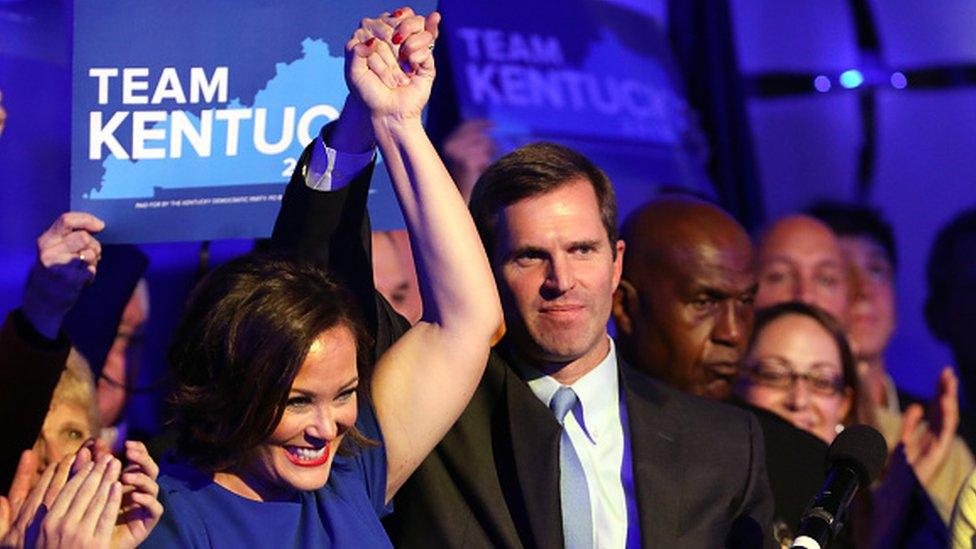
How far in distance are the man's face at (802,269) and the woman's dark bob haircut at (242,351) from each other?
286 centimetres

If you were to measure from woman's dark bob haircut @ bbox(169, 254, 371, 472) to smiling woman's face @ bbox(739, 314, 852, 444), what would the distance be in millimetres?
2304

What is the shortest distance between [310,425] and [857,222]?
3625mm

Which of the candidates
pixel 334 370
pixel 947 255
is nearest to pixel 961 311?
pixel 947 255

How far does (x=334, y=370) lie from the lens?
8.30 ft

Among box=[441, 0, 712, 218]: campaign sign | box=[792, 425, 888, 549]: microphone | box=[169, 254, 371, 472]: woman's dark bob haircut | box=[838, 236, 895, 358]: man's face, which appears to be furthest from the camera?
box=[838, 236, 895, 358]: man's face

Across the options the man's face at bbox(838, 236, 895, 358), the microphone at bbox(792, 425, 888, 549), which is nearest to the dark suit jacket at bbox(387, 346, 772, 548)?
the microphone at bbox(792, 425, 888, 549)

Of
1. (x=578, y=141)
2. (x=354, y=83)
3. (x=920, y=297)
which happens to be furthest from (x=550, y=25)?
(x=354, y=83)

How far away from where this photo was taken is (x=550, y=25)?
203 inches

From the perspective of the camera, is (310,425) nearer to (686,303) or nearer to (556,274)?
(556,274)

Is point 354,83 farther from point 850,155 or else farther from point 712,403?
point 850,155

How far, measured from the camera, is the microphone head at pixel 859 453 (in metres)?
2.60

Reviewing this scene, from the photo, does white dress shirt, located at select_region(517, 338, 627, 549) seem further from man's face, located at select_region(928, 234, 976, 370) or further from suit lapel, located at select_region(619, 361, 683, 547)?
man's face, located at select_region(928, 234, 976, 370)

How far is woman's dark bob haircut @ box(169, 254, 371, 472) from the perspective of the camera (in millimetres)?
2484

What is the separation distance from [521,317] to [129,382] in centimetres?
129
